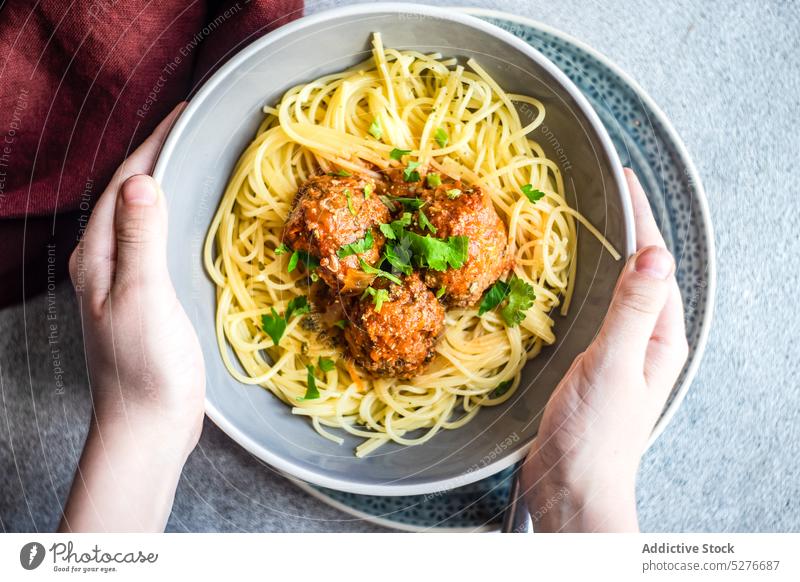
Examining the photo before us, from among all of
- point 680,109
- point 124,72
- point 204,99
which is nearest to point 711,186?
point 680,109

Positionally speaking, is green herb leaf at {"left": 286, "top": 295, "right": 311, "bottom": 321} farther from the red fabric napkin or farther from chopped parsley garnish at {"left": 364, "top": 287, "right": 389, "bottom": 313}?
the red fabric napkin

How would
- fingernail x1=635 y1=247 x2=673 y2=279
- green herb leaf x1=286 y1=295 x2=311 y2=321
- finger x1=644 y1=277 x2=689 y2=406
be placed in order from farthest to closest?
green herb leaf x1=286 y1=295 x2=311 y2=321 → finger x1=644 y1=277 x2=689 y2=406 → fingernail x1=635 y1=247 x2=673 y2=279

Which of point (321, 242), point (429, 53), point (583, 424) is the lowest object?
point (583, 424)

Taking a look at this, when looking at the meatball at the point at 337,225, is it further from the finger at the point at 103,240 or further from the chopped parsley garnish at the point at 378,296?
the finger at the point at 103,240

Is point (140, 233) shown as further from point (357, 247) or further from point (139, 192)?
point (357, 247)

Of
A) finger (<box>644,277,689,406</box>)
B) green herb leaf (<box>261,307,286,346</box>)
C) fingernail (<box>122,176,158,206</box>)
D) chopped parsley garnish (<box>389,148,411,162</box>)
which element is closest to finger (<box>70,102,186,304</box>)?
fingernail (<box>122,176,158,206</box>)
